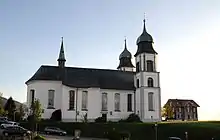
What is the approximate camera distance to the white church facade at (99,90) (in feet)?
199

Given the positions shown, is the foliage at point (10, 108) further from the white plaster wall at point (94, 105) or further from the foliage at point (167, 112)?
the foliage at point (167, 112)

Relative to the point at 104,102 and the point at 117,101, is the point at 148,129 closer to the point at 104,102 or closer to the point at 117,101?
the point at 104,102

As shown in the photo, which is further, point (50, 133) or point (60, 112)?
point (60, 112)

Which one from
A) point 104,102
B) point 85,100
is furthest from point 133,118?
point 85,100

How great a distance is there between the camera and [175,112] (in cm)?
11300

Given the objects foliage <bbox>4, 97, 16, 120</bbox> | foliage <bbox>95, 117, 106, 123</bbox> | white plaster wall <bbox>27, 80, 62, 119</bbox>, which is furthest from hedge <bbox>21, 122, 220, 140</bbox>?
foliage <bbox>4, 97, 16, 120</bbox>

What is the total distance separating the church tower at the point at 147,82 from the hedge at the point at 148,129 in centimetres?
1420

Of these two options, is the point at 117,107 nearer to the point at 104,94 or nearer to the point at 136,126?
the point at 104,94

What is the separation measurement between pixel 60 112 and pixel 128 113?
1400 centimetres

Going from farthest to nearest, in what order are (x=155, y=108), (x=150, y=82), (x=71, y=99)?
(x=150, y=82) → (x=155, y=108) → (x=71, y=99)

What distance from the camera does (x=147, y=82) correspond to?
63469 mm

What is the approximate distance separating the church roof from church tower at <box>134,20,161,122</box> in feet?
11.1

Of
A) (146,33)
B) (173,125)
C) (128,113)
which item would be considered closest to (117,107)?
→ (128,113)

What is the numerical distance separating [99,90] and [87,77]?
159 inches
